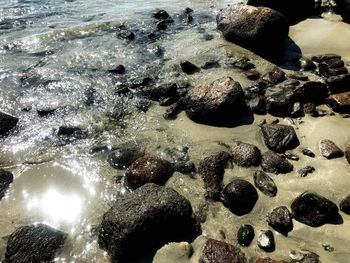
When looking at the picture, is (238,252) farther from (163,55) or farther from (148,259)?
(163,55)

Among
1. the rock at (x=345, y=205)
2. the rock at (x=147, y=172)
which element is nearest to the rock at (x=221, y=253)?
the rock at (x=147, y=172)

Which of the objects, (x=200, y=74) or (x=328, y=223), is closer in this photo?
(x=328, y=223)

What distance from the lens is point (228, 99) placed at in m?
6.44

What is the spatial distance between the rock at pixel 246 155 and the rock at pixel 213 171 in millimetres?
110

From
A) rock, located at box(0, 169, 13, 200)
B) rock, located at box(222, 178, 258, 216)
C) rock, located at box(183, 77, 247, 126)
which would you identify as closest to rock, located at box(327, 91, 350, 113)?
rock, located at box(183, 77, 247, 126)

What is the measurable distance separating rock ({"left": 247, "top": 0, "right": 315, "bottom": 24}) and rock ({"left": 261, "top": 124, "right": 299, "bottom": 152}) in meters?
5.01

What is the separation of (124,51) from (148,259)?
5.76 metres

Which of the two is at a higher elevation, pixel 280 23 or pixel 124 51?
pixel 280 23

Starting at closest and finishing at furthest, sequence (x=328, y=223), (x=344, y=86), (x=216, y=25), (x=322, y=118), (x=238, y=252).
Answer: (x=238, y=252) < (x=328, y=223) < (x=322, y=118) < (x=344, y=86) < (x=216, y=25)

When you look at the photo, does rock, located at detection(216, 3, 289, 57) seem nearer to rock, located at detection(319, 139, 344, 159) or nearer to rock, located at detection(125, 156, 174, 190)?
rock, located at detection(319, 139, 344, 159)

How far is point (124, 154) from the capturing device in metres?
5.90

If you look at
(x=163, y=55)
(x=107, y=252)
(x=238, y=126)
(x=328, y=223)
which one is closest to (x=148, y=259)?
(x=107, y=252)

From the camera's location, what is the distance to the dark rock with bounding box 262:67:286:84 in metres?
7.43

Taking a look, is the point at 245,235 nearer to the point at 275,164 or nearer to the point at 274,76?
the point at 275,164
